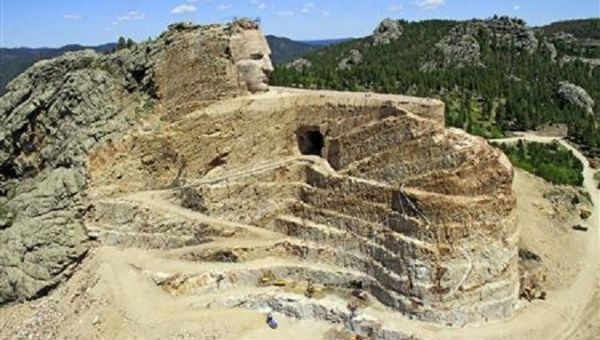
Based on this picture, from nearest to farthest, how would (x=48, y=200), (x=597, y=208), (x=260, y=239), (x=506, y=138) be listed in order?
(x=260, y=239) < (x=48, y=200) < (x=597, y=208) < (x=506, y=138)

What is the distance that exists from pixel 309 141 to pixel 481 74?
63.6 m

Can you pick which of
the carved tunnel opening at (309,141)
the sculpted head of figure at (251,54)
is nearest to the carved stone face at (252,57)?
the sculpted head of figure at (251,54)

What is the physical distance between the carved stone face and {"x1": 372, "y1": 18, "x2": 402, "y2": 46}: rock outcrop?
92172 millimetres

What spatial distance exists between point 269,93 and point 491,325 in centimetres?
1937

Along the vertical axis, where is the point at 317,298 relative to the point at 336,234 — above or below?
below

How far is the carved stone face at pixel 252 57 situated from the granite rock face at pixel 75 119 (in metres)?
0.09

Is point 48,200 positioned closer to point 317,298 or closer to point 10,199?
point 10,199

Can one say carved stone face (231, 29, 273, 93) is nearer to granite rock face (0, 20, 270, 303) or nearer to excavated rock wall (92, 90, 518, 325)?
granite rock face (0, 20, 270, 303)

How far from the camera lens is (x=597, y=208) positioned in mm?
52219

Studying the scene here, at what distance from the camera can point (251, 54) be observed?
136ft

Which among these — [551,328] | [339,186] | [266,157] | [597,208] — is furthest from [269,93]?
[597,208]

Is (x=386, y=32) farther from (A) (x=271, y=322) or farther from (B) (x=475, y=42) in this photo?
(A) (x=271, y=322)

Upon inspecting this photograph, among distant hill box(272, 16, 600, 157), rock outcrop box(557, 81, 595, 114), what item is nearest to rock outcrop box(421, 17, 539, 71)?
distant hill box(272, 16, 600, 157)

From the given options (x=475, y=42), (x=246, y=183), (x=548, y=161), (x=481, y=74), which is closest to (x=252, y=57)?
(x=246, y=183)
